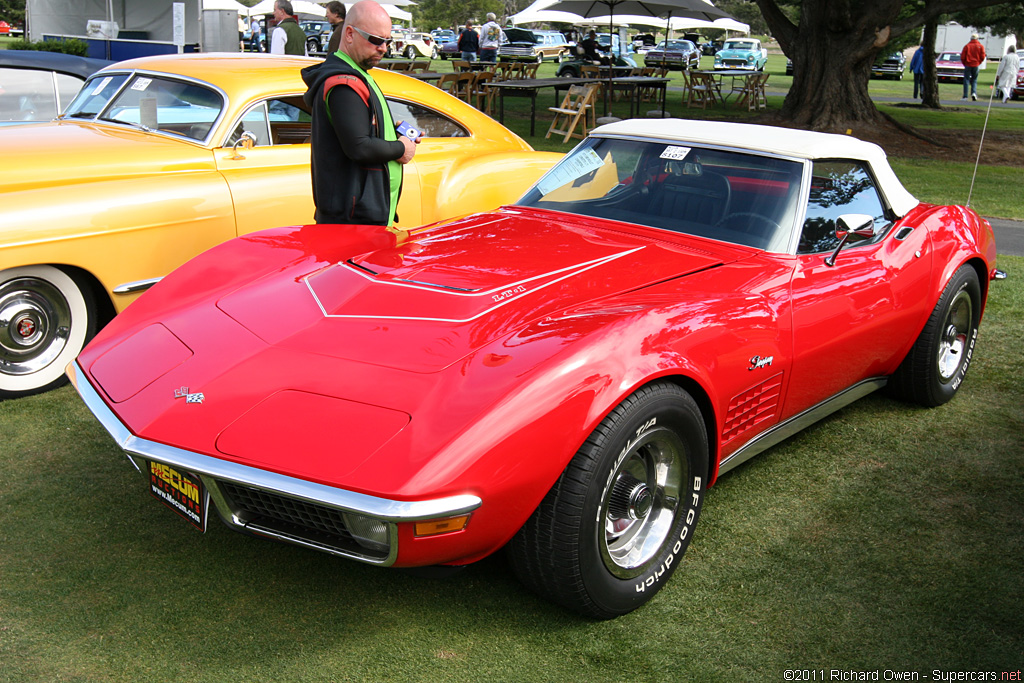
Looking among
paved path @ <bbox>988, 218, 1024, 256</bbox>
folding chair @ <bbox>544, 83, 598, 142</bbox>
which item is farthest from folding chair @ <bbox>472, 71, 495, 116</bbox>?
paved path @ <bbox>988, 218, 1024, 256</bbox>

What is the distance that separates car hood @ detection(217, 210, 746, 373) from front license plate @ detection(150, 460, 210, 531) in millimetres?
491

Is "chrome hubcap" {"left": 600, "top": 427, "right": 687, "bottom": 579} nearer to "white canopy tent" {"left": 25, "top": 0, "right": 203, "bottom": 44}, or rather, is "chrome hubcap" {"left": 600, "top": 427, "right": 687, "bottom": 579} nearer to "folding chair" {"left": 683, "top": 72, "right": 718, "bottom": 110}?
"white canopy tent" {"left": 25, "top": 0, "right": 203, "bottom": 44}

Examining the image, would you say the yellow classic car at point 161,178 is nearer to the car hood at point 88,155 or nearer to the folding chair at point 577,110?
the car hood at point 88,155

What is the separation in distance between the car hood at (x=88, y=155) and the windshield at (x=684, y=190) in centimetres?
202

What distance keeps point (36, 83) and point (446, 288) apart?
222 inches

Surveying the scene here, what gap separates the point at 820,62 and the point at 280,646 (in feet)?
49.5

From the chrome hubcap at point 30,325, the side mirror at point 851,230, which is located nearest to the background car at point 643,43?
the side mirror at point 851,230

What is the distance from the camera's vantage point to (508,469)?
7.36 ft

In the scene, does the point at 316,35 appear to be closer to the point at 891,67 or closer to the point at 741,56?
the point at 741,56

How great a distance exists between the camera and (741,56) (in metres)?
35.6

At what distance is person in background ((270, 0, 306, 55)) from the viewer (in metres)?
10.3

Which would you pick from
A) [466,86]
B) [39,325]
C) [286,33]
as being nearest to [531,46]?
[466,86]

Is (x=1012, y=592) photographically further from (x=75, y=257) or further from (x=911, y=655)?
(x=75, y=257)

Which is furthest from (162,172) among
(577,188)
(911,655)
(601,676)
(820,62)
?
(820,62)
